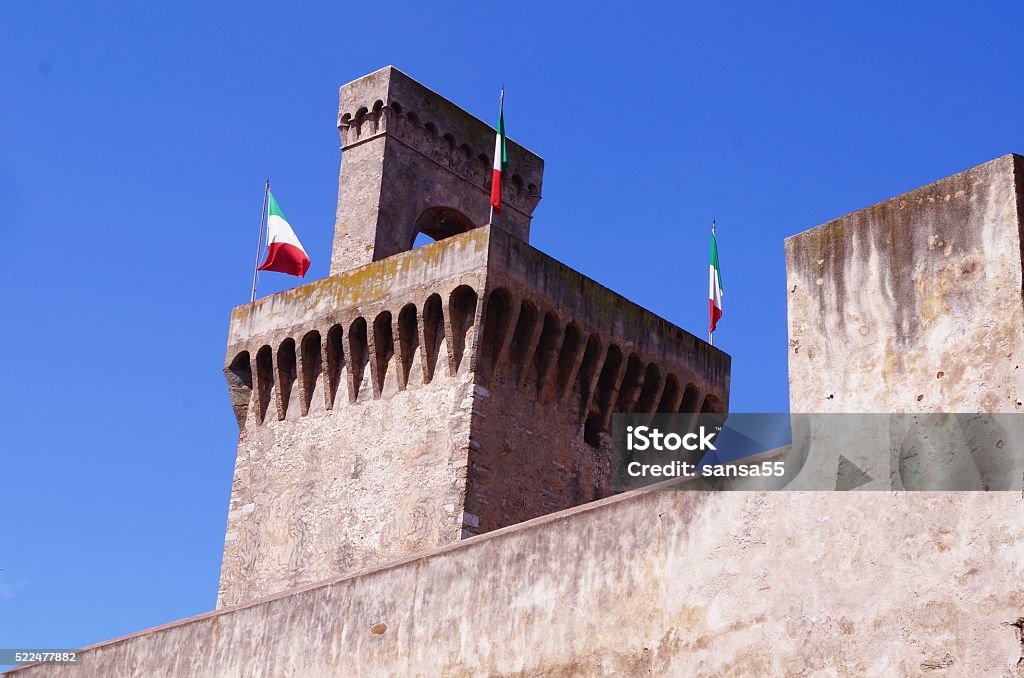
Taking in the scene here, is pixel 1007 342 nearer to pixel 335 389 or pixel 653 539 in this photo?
pixel 653 539

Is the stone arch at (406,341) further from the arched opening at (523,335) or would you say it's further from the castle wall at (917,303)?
the castle wall at (917,303)

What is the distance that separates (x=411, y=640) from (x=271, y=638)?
1.46 meters

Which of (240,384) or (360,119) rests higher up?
(360,119)

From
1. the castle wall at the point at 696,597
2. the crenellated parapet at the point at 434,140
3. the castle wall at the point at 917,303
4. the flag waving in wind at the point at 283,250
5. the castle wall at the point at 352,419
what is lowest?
the castle wall at the point at 696,597

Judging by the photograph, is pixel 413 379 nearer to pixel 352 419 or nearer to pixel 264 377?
pixel 352 419

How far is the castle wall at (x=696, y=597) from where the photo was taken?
5.34 meters

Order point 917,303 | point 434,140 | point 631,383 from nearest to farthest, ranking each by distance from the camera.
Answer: point 917,303
point 631,383
point 434,140

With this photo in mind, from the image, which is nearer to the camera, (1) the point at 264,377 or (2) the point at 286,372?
(2) the point at 286,372

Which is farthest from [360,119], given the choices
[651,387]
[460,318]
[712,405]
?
[712,405]

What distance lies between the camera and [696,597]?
631cm

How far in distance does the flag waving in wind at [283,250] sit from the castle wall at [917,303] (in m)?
13.6

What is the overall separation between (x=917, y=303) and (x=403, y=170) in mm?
13860

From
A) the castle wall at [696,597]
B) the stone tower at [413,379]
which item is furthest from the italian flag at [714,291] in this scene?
the castle wall at [696,597]

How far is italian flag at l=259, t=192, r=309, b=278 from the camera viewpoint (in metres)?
19.4
